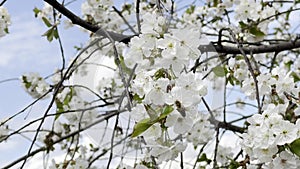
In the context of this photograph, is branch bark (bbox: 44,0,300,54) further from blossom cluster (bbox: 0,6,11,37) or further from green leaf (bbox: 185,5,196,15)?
green leaf (bbox: 185,5,196,15)

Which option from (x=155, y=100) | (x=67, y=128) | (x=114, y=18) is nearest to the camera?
(x=155, y=100)

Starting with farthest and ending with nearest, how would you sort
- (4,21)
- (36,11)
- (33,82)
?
1. (36,11)
2. (33,82)
3. (4,21)

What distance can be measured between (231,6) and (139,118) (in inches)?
77.6

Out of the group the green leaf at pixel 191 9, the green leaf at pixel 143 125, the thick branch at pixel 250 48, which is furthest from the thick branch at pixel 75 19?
the green leaf at pixel 191 9

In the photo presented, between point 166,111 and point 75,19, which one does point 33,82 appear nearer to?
point 75,19

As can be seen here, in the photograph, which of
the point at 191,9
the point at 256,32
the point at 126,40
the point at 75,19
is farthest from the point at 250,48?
the point at 191,9

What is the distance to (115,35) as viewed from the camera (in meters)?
1.73

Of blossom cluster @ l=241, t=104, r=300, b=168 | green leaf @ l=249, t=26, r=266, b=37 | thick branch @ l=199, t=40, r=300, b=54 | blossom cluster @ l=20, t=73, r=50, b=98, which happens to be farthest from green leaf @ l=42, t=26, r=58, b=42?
blossom cluster @ l=241, t=104, r=300, b=168

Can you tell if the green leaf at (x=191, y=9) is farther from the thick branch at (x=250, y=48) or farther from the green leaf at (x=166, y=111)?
the green leaf at (x=166, y=111)

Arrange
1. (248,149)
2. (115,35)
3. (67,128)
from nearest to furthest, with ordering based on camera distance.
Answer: (248,149) < (115,35) < (67,128)

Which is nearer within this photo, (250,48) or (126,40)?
(126,40)

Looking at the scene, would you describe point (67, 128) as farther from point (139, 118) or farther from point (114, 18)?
point (139, 118)

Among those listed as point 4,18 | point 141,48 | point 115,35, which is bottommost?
point 141,48

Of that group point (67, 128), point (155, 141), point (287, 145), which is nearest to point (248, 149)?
point (287, 145)
